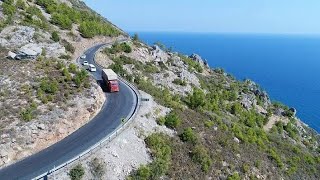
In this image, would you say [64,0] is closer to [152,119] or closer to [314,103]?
[152,119]

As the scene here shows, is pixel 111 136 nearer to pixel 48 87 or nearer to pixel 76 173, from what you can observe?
pixel 76 173

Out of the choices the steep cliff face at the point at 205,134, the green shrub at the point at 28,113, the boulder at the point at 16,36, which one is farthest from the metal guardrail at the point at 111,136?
the boulder at the point at 16,36

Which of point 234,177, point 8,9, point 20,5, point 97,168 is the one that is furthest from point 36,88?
point 20,5

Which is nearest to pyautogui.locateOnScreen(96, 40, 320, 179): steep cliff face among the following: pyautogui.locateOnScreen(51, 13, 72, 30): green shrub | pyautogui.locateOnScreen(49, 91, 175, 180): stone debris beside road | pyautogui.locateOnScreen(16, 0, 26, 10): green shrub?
pyautogui.locateOnScreen(49, 91, 175, 180): stone debris beside road

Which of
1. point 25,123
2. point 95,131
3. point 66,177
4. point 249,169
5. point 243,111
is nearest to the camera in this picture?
point 66,177

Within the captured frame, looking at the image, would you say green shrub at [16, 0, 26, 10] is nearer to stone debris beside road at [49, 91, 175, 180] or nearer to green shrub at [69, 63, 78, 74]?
green shrub at [69, 63, 78, 74]

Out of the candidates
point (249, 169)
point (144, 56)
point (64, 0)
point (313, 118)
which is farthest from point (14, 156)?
point (313, 118)
